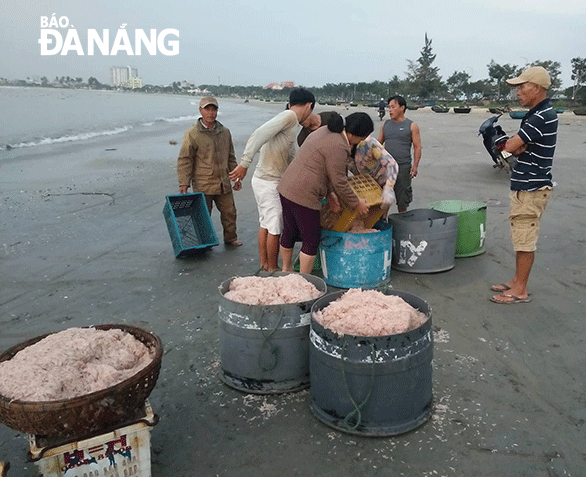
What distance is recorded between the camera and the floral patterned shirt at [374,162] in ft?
18.5

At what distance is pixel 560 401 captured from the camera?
3.53 m

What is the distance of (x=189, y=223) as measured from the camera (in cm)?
738

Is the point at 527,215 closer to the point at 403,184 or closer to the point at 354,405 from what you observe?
the point at 403,184

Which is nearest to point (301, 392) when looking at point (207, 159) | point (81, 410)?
point (81, 410)

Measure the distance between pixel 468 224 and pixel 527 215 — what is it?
150 centimetres

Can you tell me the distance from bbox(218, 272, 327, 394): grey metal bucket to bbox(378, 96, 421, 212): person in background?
422cm

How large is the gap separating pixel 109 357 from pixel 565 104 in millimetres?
69417

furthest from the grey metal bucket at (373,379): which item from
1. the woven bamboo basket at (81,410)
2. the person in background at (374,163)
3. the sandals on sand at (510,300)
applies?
the person in background at (374,163)

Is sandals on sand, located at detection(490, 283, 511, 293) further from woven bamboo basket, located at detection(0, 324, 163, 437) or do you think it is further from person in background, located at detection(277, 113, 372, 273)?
woven bamboo basket, located at detection(0, 324, 163, 437)

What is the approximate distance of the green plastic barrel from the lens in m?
6.37

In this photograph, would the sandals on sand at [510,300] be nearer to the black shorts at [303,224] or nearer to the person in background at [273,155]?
the black shorts at [303,224]

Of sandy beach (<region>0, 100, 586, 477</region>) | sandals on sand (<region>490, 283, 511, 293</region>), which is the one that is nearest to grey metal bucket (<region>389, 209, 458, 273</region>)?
sandy beach (<region>0, 100, 586, 477</region>)

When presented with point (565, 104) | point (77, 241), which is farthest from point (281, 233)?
point (565, 104)

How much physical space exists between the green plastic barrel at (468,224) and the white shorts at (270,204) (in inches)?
87.9
